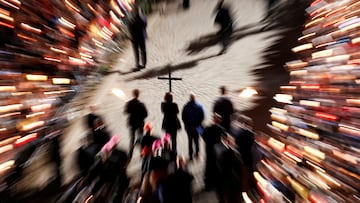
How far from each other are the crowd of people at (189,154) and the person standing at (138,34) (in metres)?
2.91

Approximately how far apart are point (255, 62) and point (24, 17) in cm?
648

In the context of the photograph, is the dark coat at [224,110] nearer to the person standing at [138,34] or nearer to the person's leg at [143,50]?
the person standing at [138,34]

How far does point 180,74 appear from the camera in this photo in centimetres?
885

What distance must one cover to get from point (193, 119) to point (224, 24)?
411 cm

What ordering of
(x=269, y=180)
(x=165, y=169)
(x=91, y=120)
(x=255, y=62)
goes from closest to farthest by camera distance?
(x=165, y=169), (x=269, y=180), (x=91, y=120), (x=255, y=62)

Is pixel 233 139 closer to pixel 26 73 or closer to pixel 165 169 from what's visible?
pixel 165 169

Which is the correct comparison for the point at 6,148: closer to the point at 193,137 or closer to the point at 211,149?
the point at 193,137

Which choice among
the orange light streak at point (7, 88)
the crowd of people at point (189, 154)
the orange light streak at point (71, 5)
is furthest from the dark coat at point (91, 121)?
the orange light streak at point (71, 5)

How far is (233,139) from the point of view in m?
4.65

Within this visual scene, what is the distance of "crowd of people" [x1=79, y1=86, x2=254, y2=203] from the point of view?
3.58 metres

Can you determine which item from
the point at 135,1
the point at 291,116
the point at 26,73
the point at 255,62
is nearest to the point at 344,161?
the point at 291,116

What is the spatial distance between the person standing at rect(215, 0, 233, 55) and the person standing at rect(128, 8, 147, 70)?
2.11 m

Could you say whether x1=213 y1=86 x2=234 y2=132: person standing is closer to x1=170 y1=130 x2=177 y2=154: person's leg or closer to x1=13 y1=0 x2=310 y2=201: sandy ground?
x1=13 y1=0 x2=310 y2=201: sandy ground

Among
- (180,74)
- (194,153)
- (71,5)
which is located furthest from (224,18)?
(71,5)
